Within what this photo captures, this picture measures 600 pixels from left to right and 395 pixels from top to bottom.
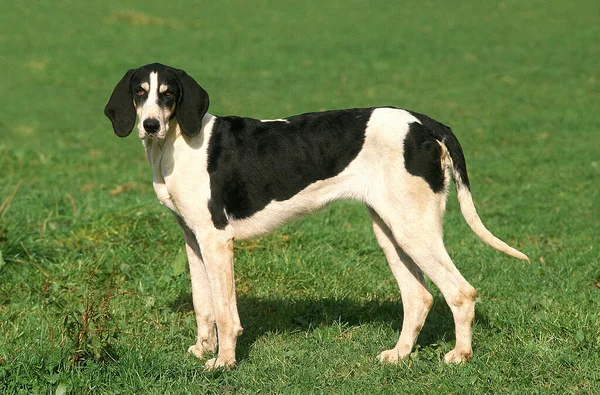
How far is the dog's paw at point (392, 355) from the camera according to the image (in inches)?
212

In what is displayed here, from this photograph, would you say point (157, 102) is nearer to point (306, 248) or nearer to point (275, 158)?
point (275, 158)

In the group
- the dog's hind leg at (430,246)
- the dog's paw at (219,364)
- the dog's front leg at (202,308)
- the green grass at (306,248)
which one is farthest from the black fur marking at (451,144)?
the dog's paw at (219,364)

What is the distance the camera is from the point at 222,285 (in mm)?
5246

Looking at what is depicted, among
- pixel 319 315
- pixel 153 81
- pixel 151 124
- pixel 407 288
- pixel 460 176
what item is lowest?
pixel 319 315

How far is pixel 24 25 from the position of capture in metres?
24.8

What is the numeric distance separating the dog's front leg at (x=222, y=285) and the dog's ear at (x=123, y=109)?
836 millimetres

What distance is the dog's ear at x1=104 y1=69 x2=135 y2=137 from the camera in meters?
5.22

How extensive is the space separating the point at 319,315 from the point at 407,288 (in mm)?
916

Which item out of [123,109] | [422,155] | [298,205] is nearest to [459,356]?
[422,155]

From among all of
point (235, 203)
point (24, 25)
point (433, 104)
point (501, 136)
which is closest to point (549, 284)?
point (235, 203)

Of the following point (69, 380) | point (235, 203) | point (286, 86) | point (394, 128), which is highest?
point (394, 128)

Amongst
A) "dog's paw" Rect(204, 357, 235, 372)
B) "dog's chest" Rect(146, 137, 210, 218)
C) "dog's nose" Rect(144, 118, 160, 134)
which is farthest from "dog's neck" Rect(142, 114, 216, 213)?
"dog's paw" Rect(204, 357, 235, 372)

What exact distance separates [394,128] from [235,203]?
114 cm

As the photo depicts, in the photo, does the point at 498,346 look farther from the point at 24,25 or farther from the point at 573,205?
the point at 24,25
